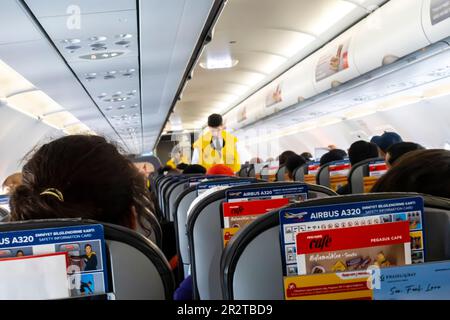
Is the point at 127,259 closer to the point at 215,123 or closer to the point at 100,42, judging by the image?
the point at 100,42

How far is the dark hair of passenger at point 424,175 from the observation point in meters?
1.88

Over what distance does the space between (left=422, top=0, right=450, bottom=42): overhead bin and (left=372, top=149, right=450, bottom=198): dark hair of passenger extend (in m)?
3.42

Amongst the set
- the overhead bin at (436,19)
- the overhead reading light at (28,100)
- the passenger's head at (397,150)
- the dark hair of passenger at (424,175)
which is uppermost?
the overhead reading light at (28,100)

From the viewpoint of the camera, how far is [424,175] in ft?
6.22

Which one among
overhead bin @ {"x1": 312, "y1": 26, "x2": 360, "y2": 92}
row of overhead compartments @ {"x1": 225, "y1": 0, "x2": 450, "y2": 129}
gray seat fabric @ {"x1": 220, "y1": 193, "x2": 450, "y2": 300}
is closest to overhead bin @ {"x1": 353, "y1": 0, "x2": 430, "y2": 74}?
row of overhead compartments @ {"x1": 225, "y1": 0, "x2": 450, "y2": 129}

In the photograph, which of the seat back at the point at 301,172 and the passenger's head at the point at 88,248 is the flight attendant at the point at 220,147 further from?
the passenger's head at the point at 88,248

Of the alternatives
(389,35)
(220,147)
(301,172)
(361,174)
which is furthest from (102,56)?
(361,174)

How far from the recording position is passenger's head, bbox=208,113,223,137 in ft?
21.7

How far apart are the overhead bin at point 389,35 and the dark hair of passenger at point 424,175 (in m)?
3.92

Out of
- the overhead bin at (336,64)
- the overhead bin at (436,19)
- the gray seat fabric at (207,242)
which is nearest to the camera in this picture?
the gray seat fabric at (207,242)

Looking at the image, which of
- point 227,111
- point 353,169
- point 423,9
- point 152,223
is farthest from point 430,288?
point 227,111

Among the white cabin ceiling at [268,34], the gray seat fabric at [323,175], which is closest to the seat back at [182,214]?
the gray seat fabric at [323,175]

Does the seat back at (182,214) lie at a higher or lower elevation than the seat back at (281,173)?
lower

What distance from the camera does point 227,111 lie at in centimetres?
2081
